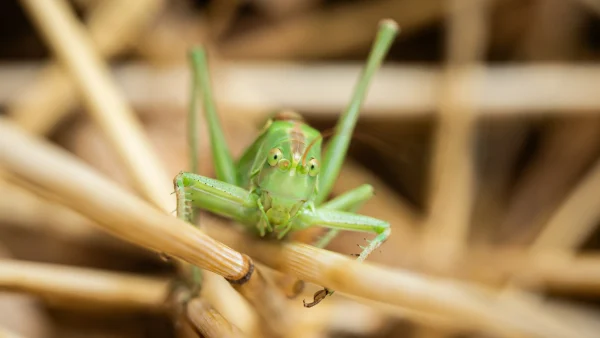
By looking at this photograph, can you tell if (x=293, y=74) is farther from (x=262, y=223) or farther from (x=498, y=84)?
(x=262, y=223)

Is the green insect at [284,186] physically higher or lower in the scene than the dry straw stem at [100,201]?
higher

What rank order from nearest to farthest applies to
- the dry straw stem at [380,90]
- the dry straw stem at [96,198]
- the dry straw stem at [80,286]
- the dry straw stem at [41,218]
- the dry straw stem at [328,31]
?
the dry straw stem at [96,198] < the dry straw stem at [80,286] < the dry straw stem at [41,218] < the dry straw stem at [380,90] < the dry straw stem at [328,31]

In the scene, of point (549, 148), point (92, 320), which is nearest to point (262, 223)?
point (92, 320)

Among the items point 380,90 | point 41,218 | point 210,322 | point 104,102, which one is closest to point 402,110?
point 380,90

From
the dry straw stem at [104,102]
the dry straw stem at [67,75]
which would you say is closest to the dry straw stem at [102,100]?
the dry straw stem at [104,102]

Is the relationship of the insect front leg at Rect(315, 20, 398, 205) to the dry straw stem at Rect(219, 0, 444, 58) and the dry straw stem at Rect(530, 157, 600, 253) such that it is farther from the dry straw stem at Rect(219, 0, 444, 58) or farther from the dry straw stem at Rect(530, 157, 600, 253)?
the dry straw stem at Rect(219, 0, 444, 58)

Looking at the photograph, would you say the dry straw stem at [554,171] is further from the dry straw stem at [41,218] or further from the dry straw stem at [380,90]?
the dry straw stem at [41,218]

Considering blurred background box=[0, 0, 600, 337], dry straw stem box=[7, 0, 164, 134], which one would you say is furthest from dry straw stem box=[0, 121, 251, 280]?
dry straw stem box=[7, 0, 164, 134]
